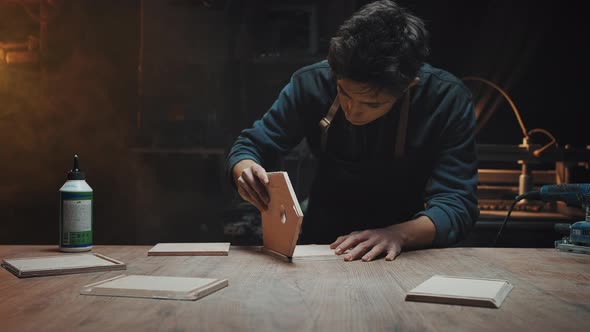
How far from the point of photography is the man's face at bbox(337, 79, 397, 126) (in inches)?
64.1

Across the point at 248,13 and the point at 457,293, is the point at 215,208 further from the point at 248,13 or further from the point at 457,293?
the point at 457,293

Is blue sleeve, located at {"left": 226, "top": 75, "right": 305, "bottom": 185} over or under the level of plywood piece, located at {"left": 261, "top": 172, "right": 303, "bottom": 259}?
over

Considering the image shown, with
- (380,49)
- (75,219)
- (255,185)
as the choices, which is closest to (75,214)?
(75,219)

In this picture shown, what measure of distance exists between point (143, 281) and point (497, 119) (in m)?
2.61

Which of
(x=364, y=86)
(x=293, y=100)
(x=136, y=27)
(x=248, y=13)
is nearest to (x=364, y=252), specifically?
(x=364, y=86)

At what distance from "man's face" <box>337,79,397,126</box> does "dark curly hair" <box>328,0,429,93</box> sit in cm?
2

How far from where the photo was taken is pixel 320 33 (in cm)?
285

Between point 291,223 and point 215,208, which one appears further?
point 215,208

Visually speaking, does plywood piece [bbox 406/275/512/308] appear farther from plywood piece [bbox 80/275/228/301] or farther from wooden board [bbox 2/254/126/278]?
wooden board [bbox 2/254/126/278]

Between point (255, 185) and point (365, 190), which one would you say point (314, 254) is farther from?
point (365, 190)

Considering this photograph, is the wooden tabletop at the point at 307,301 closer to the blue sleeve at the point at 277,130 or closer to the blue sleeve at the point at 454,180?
the blue sleeve at the point at 454,180

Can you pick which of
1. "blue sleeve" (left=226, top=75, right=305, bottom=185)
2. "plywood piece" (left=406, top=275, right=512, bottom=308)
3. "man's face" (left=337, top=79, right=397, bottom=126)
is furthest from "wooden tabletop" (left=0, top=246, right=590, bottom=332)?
"blue sleeve" (left=226, top=75, right=305, bottom=185)

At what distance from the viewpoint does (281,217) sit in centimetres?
131

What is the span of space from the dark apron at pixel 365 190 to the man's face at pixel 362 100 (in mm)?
209
